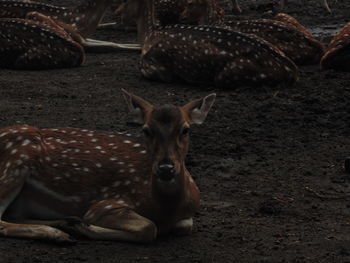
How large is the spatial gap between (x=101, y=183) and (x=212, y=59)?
4698 mm

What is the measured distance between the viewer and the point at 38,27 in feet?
39.1

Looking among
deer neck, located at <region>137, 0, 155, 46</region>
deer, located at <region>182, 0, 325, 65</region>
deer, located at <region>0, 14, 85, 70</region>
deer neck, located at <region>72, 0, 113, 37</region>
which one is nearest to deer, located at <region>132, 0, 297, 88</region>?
deer neck, located at <region>137, 0, 155, 46</region>

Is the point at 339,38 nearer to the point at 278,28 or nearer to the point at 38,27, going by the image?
the point at 278,28

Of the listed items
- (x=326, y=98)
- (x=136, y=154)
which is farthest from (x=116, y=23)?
(x=136, y=154)

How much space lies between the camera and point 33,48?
38.8ft

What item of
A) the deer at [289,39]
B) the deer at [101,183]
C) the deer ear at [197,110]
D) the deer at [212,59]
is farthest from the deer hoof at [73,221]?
the deer at [289,39]

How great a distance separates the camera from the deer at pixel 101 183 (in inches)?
243

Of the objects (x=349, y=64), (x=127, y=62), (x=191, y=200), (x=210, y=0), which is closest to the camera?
(x=191, y=200)

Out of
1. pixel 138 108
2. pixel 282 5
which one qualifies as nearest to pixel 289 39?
pixel 282 5

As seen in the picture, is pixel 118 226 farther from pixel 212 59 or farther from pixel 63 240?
pixel 212 59

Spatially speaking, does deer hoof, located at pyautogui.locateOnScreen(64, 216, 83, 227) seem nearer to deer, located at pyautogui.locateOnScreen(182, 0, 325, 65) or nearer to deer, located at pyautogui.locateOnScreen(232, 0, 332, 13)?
deer, located at pyautogui.locateOnScreen(182, 0, 325, 65)

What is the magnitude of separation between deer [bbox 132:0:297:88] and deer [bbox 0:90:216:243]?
410 cm

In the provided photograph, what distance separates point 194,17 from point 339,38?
3.19 meters

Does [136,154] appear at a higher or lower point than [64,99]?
higher
